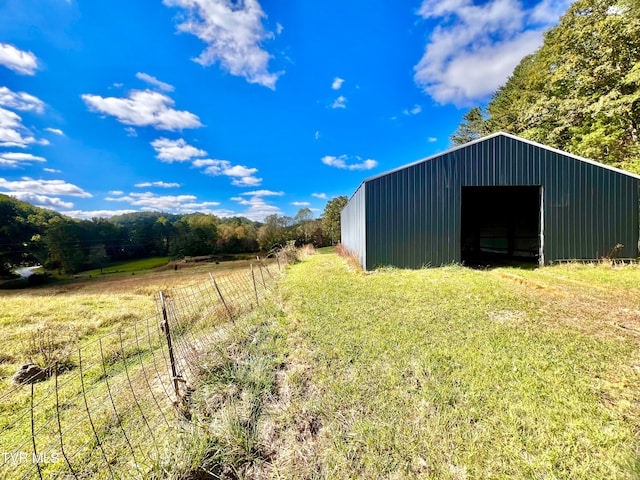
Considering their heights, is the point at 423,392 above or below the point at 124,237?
below

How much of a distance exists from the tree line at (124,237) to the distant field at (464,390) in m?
24.0

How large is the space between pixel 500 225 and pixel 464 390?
12.1 m

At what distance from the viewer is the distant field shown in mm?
1451

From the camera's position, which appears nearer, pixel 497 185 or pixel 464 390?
pixel 464 390

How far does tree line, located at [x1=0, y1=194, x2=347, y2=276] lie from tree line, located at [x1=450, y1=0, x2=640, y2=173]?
19463 millimetres

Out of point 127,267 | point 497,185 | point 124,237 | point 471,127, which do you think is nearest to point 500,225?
point 497,185

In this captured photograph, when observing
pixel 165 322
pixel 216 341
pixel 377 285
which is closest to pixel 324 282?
pixel 377 285

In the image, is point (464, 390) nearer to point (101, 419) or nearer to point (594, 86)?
point (101, 419)

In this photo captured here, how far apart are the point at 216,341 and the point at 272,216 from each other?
119 ft

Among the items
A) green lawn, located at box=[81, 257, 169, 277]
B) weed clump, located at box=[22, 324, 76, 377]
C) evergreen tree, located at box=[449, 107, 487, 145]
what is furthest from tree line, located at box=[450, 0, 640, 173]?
green lawn, located at box=[81, 257, 169, 277]

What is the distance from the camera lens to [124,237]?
3862cm

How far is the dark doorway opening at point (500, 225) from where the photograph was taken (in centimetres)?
901

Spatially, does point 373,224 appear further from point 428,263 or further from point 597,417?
point 597,417

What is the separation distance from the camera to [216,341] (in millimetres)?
3281
